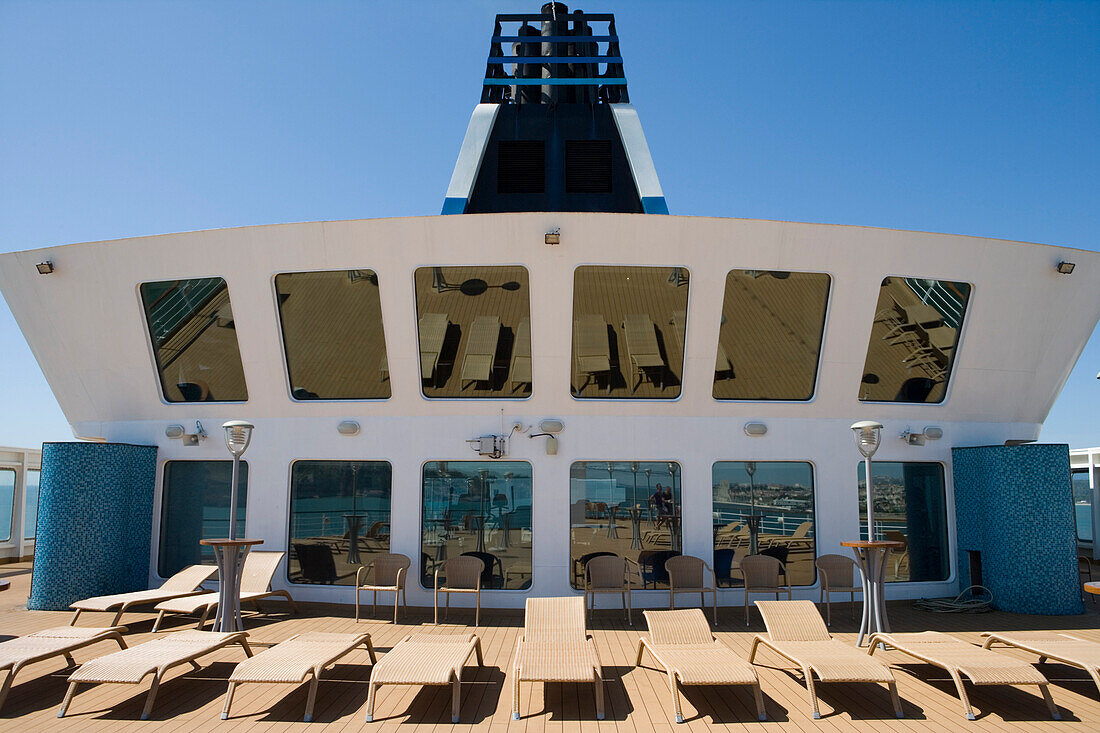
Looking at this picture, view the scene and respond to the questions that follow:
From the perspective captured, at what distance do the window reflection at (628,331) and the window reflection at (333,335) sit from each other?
2.69 metres

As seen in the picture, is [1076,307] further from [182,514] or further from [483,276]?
[182,514]

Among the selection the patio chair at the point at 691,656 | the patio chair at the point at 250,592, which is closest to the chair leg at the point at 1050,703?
the patio chair at the point at 691,656

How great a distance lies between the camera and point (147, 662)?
17.2ft

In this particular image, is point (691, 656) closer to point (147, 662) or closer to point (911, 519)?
point (147, 662)

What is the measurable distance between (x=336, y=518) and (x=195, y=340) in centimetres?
323

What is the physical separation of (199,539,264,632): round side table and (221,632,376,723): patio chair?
1.66 meters

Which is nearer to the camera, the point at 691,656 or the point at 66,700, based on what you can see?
the point at 66,700

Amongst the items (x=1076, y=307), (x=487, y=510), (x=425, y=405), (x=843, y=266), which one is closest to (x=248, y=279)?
(x=425, y=405)

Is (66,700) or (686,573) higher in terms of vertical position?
(686,573)

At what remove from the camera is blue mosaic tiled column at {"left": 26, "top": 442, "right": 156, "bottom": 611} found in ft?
28.7

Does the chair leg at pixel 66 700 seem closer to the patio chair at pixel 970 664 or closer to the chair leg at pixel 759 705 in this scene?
the chair leg at pixel 759 705

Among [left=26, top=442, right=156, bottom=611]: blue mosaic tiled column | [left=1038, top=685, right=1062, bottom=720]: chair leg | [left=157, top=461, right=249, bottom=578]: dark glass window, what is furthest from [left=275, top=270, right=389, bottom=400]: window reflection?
[left=1038, top=685, right=1062, bottom=720]: chair leg

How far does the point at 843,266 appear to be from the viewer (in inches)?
350

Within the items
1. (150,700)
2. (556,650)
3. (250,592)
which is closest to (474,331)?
(250,592)
